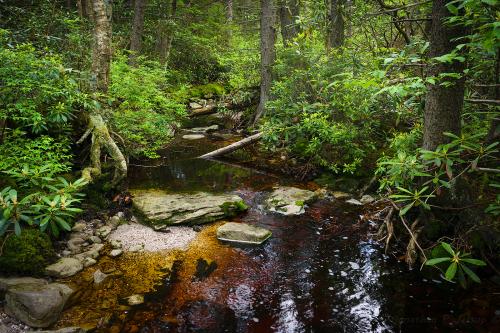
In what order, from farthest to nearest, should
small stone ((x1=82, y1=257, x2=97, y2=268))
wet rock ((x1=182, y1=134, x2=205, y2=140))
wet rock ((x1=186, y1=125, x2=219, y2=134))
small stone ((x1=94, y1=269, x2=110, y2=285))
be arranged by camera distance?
wet rock ((x1=186, y1=125, x2=219, y2=134))
wet rock ((x1=182, y1=134, x2=205, y2=140))
small stone ((x1=82, y1=257, x2=97, y2=268))
small stone ((x1=94, y1=269, x2=110, y2=285))

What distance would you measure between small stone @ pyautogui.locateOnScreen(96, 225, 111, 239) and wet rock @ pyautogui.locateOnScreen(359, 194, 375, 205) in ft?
17.7

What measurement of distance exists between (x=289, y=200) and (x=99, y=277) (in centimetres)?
434

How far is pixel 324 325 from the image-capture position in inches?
174

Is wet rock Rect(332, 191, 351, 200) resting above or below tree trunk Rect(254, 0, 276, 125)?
below

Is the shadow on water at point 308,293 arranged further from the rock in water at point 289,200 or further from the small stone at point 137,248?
the small stone at point 137,248

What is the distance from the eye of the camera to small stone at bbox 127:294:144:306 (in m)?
4.73

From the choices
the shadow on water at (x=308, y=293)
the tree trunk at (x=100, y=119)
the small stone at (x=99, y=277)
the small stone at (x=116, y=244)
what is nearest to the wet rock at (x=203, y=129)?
the tree trunk at (x=100, y=119)

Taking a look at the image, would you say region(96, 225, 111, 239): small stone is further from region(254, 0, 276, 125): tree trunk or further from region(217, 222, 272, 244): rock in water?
region(254, 0, 276, 125): tree trunk

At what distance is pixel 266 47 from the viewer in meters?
13.5

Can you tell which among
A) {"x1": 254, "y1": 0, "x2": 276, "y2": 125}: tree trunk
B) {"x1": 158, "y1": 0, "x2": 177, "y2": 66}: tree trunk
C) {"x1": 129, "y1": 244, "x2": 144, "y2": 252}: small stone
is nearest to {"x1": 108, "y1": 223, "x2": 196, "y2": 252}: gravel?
{"x1": 129, "y1": 244, "x2": 144, "y2": 252}: small stone

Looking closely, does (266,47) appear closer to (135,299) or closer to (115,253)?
(115,253)

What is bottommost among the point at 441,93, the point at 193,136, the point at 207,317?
the point at 207,317

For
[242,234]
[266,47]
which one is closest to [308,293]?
[242,234]

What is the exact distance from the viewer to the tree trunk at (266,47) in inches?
528
